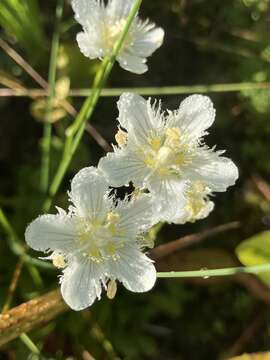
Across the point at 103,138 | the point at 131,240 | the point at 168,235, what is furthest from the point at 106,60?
the point at 168,235

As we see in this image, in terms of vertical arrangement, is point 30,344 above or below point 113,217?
below

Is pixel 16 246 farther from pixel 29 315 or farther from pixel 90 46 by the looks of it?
pixel 90 46

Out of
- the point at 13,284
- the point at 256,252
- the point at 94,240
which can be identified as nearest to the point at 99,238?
the point at 94,240

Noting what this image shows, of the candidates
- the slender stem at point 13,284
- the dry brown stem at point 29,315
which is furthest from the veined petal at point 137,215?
the slender stem at point 13,284

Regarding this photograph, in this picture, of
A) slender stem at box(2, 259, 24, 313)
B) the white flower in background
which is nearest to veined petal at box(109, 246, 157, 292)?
the white flower in background

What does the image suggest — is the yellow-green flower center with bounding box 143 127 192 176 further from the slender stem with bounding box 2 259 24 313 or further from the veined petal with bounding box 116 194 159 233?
the slender stem with bounding box 2 259 24 313

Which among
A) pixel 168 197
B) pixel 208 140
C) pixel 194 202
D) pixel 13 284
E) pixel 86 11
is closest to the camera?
pixel 168 197
